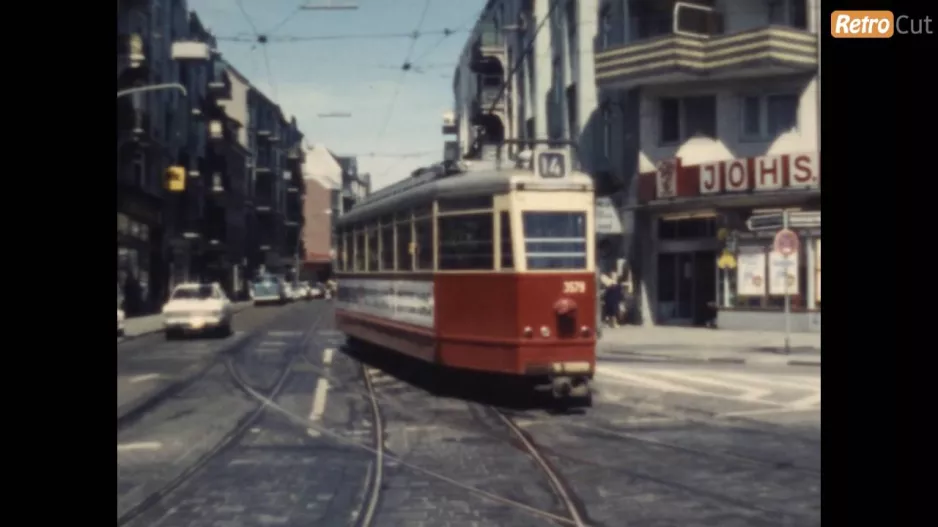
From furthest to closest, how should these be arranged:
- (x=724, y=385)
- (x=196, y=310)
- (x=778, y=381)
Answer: (x=778, y=381)
(x=724, y=385)
(x=196, y=310)

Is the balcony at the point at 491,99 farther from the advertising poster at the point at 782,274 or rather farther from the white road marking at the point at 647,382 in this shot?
the advertising poster at the point at 782,274

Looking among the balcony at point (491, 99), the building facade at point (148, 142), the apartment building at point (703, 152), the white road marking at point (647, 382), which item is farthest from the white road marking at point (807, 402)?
the building facade at point (148, 142)

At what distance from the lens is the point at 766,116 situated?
21859 mm

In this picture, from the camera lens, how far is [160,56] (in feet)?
28.2

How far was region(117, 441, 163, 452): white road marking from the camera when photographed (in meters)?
9.19

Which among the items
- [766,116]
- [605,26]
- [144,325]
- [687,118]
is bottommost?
[144,325]

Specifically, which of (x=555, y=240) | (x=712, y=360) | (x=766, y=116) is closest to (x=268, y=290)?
(x=555, y=240)

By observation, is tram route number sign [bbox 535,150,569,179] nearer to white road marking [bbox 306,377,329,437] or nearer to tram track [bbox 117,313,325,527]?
white road marking [bbox 306,377,329,437]

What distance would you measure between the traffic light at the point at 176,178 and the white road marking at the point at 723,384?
305 inches

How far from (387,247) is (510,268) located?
3.28 m

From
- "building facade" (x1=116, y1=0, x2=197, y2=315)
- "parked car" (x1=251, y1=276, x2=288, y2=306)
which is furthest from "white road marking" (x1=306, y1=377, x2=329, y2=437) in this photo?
"building facade" (x1=116, y1=0, x2=197, y2=315)

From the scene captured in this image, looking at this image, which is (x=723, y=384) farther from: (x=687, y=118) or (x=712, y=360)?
(x=687, y=118)
